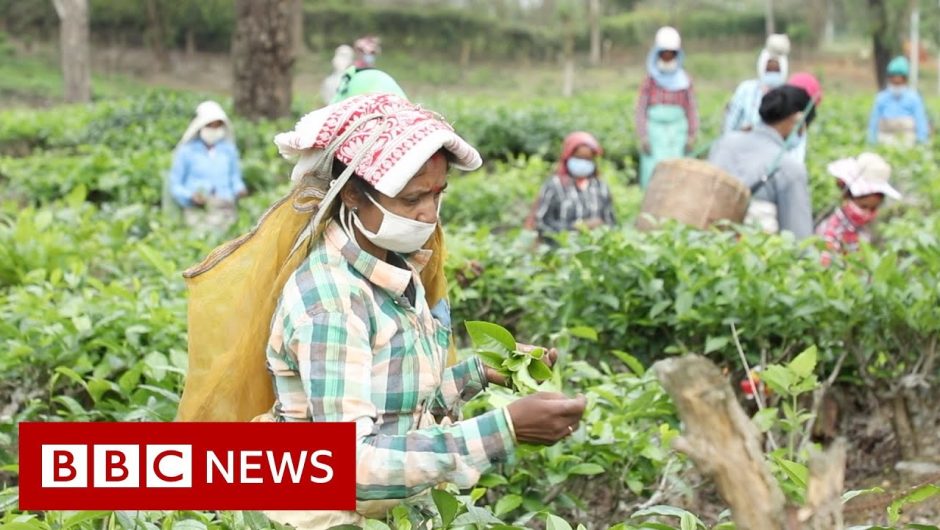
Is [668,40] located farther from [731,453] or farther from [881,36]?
[881,36]

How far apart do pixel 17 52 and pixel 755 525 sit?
111 feet

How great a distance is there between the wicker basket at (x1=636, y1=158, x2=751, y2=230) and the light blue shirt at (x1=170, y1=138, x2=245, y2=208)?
11.0 feet

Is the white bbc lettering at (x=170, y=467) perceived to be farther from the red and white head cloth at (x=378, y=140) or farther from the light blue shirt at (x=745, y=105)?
the light blue shirt at (x=745, y=105)

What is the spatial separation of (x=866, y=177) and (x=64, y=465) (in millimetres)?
4354

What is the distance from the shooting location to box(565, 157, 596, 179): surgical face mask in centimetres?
756

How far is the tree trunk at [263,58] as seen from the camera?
12617mm

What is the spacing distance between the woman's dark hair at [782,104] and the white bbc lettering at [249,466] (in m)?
4.25

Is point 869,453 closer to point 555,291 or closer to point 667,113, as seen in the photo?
point 555,291

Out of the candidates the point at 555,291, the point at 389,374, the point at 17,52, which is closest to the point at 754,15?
the point at 17,52

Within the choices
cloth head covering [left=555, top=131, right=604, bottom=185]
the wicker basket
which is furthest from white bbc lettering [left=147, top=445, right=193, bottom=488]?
cloth head covering [left=555, top=131, right=604, bottom=185]

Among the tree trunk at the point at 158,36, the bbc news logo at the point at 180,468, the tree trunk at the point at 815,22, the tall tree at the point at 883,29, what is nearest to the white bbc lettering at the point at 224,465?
the bbc news logo at the point at 180,468

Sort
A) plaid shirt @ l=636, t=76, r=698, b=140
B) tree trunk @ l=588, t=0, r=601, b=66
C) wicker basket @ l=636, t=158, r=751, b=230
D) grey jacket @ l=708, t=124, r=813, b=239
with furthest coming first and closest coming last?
tree trunk @ l=588, t=0, r=601, b=66 → plaid shirt @ l=636, t=76, r=698, b=140 → grey jacket @ l=708, t=124, r=813, b=239 → wicker basket @ l=636, t=158, r=751, b=230

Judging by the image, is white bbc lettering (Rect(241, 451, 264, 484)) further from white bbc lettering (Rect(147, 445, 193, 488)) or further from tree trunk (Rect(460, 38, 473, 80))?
tree trunk (Rect(460, 38, 473, 80))

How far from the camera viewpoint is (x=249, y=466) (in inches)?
100
